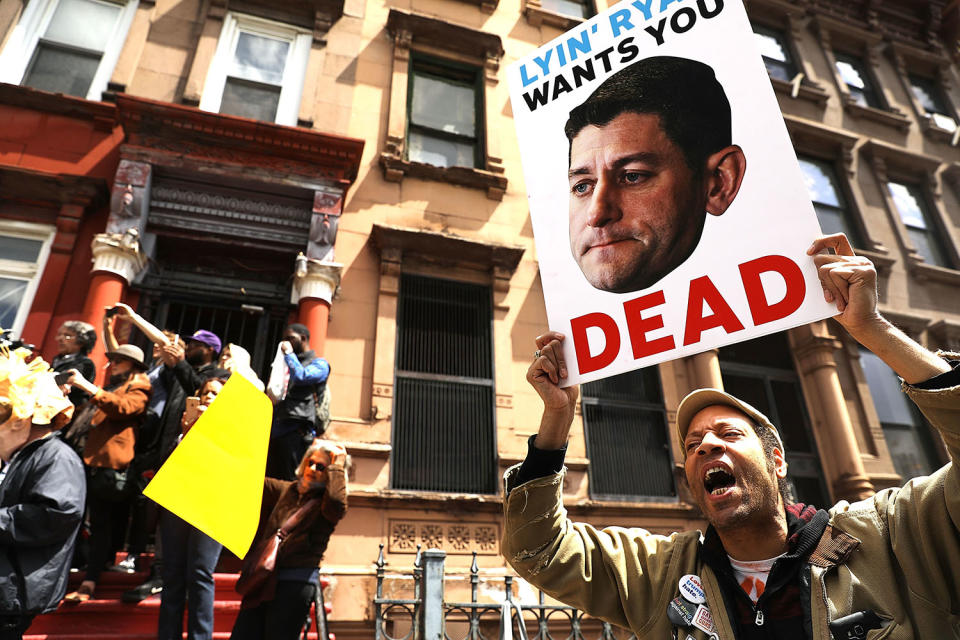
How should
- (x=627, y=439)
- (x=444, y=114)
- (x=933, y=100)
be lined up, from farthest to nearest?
(x=933, y=100) < (x=444, y=114) < (x=627, y=439)

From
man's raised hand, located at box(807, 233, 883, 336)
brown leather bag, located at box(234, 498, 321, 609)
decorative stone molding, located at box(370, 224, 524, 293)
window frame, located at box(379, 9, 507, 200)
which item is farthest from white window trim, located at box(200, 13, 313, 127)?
man's raised hand, located at box(807, 233, 883, 336)

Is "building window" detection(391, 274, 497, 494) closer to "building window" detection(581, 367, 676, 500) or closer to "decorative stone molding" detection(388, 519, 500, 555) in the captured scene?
"decorative stone molding" detection(388, 519, 500, 555)

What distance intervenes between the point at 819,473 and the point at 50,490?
394 inches

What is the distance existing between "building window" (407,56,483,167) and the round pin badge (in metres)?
7.98

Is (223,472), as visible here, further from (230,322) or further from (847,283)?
(230,322)

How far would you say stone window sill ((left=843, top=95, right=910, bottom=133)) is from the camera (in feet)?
41.0

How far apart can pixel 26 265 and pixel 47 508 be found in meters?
5.22

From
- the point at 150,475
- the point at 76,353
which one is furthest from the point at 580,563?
the point at 76,353

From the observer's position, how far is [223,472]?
294cm

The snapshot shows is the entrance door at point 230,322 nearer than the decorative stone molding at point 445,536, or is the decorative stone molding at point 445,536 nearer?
the decorative stone molding at point 445,536

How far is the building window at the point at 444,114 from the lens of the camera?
9.30 meters

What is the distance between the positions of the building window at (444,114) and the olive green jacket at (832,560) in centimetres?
778

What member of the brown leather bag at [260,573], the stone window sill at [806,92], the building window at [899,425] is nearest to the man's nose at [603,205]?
the brown leather bag at [260,573]

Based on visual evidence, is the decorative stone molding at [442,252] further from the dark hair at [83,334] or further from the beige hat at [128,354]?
the dark hair at [83,334]
